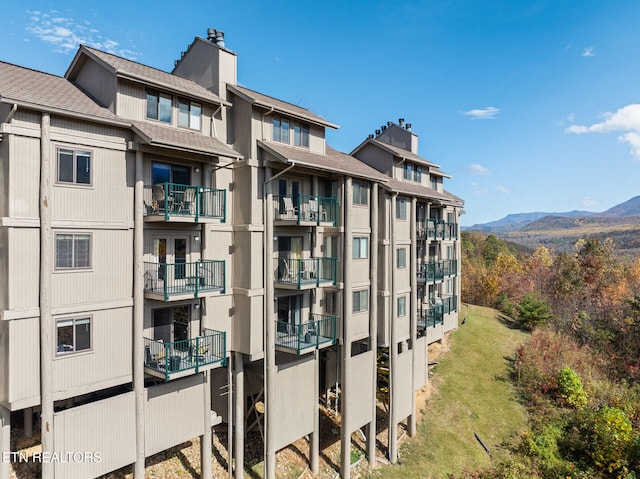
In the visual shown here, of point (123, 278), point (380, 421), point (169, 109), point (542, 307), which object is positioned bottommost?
point (380, 421)

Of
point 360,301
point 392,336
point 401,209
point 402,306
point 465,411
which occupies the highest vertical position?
point 401,209

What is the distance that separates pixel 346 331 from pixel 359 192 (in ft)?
23.6

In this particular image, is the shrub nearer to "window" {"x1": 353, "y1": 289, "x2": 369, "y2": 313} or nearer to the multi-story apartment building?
the multi-story apartment building

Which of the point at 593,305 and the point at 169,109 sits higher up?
the point at 169,109

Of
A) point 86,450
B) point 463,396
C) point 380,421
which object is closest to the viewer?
point 86,450

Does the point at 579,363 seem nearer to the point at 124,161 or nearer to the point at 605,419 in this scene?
the point at 605,419

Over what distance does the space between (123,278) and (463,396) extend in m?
24.5

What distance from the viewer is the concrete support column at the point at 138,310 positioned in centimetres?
1330

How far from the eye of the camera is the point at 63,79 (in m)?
14.9

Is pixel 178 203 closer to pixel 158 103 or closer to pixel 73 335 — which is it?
pixel 158 103

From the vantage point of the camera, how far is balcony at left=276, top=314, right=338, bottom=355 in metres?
17.5

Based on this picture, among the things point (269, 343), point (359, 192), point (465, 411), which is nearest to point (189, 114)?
point (359, 192)

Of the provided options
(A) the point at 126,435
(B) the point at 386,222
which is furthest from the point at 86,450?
(B) the point at 386,222

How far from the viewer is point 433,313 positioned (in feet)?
87.5
